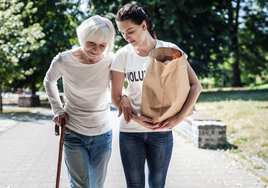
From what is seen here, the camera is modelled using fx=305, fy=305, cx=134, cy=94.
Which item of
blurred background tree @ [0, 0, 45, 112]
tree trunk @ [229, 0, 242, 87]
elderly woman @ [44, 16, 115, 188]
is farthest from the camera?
tree trunk @ [229, 0, 242, 87]

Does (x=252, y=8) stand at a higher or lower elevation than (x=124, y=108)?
higher

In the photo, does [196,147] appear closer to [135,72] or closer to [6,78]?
[135,72]

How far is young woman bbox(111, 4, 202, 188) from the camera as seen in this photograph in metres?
2.29

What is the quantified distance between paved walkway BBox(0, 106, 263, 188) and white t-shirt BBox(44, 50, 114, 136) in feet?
7.10

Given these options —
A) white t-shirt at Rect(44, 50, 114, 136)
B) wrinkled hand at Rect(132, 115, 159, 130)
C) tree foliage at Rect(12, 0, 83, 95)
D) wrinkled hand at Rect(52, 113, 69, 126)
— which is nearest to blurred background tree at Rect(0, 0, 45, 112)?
tree foliage at Rect(12, 0, 83, 95)

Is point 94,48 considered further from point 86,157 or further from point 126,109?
point 86,157

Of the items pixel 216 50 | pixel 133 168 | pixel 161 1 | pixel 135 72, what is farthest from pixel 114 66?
pixel 216 50

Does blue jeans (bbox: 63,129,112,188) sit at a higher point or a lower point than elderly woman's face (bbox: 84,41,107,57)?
lower

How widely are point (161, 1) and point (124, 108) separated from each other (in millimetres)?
17789

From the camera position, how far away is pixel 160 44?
98.4 inches

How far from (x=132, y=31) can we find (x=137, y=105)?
58 centimetres

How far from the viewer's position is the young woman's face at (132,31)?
7.47 ft

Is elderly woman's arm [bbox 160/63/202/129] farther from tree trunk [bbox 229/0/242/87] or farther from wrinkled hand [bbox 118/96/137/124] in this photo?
tree trunk [bbox 229/0/242/87]

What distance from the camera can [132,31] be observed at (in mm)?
2301
